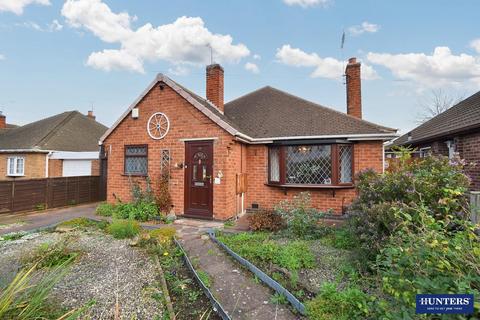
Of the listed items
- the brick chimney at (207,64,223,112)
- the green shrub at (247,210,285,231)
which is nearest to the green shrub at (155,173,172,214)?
the green shrub at (247,210,285,231)

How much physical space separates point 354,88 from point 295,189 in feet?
17.9

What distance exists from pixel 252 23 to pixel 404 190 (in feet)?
31.5

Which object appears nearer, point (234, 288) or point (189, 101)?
point (234, 288)

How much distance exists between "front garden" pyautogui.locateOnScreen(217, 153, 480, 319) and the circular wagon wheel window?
4396 mm

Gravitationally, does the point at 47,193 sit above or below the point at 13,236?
above

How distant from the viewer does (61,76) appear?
459 inches

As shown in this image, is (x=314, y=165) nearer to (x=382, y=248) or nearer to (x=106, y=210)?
(x=382, y=248)

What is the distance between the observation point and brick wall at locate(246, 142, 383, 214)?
313 inches

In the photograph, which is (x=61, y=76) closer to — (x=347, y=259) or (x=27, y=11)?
(x=27, y=11)

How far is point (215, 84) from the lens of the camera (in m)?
10.1

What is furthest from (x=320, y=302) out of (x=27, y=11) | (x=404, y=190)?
(x=27, y=11)

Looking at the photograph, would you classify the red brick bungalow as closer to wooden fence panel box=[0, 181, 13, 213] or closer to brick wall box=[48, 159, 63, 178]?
wooden fence panel box=[0, 181, 13, 213]

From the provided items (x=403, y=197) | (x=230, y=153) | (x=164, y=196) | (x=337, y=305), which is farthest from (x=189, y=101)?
(x=337, y=305)

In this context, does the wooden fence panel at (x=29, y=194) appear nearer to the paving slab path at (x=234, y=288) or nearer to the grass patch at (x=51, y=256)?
the grass patch at (x=51, y=256)
